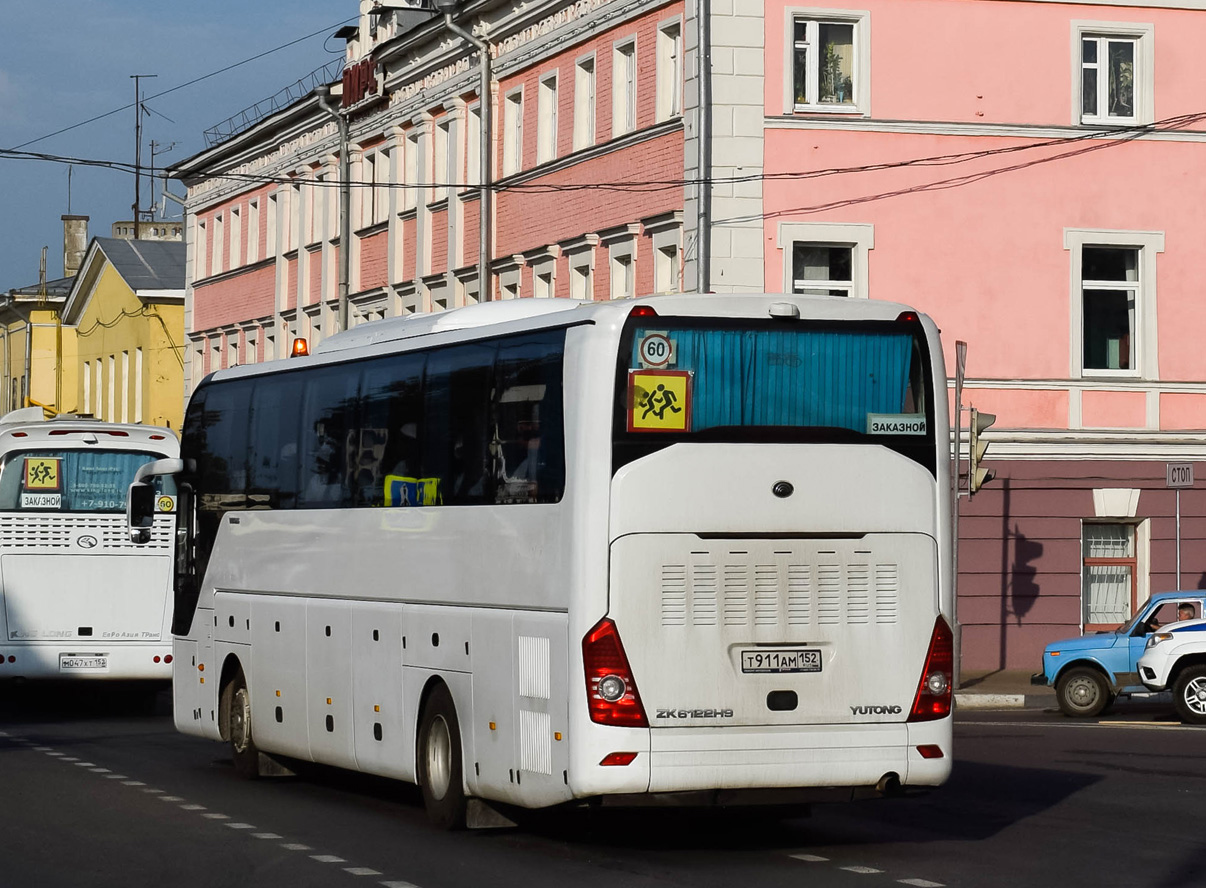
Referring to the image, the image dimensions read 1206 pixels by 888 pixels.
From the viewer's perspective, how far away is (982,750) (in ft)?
67.6

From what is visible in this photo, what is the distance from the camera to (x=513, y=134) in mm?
39688

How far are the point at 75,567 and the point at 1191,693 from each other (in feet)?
39.9

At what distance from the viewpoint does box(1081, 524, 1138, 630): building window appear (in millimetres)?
33406

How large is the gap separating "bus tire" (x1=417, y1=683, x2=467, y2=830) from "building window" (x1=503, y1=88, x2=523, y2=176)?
84.5ft

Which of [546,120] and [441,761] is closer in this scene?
[441,761]

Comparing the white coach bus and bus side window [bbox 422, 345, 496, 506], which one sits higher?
bus side window [bbox 422, 345, 496, 506]

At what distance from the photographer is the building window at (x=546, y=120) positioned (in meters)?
38.2

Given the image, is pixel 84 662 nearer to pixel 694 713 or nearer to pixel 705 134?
pixel 705 134

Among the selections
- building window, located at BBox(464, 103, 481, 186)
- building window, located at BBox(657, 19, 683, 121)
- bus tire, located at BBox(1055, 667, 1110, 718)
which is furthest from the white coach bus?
building window, located at BBox(464, 103, 481, 186)

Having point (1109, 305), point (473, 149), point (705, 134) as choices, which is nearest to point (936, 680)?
point (705, 134)

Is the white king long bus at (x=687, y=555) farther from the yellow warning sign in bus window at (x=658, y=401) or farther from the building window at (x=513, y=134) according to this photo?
the building window at (x=513, y=134)

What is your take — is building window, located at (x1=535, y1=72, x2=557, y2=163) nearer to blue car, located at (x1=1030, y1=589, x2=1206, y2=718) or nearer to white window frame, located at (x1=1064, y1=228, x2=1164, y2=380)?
white window frame, located at (x1=1064, y1=228, x2=1164, y2=380)

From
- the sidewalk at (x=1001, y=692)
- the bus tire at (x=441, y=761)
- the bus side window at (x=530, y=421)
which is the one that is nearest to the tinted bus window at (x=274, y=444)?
the bus tire at (x=441, y=761)

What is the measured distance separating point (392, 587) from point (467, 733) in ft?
5.30
